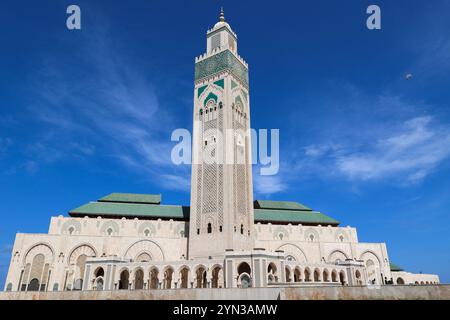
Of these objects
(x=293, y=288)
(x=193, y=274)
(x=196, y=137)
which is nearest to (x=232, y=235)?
(x=193, y=274)

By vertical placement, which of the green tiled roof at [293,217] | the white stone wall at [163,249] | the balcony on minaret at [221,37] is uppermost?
the balcony on minaret at [221,37]

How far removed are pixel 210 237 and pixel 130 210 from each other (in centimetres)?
1245

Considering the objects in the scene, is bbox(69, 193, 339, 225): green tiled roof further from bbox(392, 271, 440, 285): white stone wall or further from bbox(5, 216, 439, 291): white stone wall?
bbox(392, 271, 440, 285): white stone wall

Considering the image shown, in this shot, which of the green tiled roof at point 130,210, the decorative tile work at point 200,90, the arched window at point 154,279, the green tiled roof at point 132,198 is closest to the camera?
the arched window at point 154,279

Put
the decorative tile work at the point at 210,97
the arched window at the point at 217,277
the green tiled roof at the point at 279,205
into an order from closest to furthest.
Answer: the arched window at the point at 217,277
the decorative tile work at the point at 210,97
the green tiled roof at the point at 279,205

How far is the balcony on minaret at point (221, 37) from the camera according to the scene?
37500 mm

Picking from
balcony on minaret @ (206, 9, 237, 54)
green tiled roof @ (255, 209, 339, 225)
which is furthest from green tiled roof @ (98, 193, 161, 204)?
balcony on minaret @ (206, 9, 237, 54)

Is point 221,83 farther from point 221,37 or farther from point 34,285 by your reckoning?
point 34,285

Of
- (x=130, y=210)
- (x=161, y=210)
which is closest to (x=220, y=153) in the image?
(x=161, y=210)

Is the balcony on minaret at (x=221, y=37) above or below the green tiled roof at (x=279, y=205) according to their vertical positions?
above

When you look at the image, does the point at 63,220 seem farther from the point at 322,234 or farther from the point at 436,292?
the point at 436,292

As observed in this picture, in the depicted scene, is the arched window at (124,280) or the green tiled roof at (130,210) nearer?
the arched window at (124,280)

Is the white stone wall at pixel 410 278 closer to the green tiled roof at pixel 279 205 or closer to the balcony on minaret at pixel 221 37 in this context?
the green tiled roof at pixel 279 205

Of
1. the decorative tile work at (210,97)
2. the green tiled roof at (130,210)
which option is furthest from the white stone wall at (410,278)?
the decorative tile work at (210,97)
